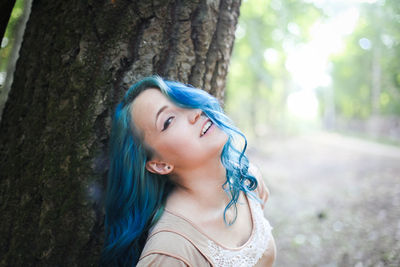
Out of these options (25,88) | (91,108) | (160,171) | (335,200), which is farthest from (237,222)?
(335,200)

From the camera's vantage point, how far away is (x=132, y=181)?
1593 mm

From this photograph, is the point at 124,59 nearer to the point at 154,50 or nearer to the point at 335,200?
the point at 154,50

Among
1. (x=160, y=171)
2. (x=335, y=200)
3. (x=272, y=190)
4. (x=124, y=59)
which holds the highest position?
(x=124, y=59)

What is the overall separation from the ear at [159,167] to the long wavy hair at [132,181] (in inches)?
1.3

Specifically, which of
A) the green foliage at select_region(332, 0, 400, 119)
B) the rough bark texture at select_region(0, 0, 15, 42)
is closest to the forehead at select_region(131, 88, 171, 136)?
the rough bark texture at select_region(0, 0, 15, 42)

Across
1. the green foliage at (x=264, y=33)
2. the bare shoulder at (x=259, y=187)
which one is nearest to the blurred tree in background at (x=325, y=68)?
the green foliage at (x=264, y=33)

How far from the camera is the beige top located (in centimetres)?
129

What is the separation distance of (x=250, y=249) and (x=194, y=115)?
84cm

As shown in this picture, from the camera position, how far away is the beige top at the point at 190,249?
4.23 ft

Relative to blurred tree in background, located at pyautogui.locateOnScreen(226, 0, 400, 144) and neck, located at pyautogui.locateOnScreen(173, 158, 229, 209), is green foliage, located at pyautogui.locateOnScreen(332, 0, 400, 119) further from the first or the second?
neck, located at pyautogui.locateOnScreen(173, 158, 229, 209)

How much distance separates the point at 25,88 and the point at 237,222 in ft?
5.16

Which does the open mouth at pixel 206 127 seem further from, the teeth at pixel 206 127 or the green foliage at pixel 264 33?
the green foliage at pixel 264 33

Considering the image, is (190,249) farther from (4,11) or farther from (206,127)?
(4,11)

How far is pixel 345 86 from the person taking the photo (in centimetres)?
2644
